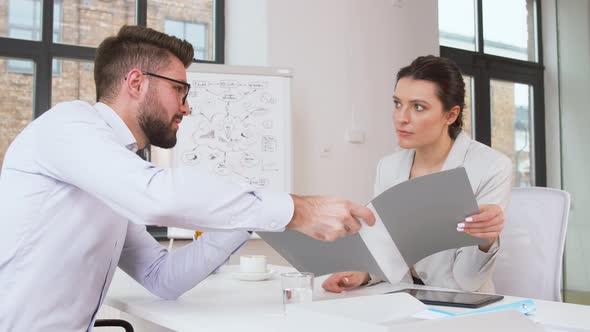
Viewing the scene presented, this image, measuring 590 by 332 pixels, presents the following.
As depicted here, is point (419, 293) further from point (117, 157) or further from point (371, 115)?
point (371, 115)

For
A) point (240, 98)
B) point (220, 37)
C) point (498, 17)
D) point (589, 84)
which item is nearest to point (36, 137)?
point (240, 98)

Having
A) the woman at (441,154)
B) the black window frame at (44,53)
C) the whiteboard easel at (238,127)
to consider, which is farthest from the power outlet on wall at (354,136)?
the woman at (441,154)

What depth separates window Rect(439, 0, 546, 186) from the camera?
550cm

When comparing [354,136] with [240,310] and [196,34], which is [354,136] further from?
[240,310]

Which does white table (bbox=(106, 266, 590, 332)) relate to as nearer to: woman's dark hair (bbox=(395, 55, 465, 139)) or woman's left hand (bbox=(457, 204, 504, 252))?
woman's left hand (bbox=(457, 204, 504, 252))

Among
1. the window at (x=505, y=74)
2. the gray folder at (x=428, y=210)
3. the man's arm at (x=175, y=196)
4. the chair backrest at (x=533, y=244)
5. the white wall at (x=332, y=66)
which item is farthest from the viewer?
the window at (x=505, y=74)

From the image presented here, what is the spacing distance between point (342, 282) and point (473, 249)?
408 millimetres

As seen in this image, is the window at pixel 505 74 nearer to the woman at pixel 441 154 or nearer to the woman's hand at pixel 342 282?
the woman at pixel 441 154

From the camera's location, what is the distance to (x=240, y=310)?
137 cm

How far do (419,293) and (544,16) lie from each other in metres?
5.07

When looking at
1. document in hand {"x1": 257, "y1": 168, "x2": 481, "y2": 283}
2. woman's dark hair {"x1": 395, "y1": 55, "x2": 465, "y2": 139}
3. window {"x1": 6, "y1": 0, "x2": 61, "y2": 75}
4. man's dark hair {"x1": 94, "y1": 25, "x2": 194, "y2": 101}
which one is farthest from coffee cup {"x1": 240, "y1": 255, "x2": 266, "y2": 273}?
window {"x1": 6, "y1": 0, "x2": 61, "y2": 75}

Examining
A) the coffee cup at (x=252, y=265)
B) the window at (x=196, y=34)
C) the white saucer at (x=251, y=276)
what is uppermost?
the window at (x=196, y=34)

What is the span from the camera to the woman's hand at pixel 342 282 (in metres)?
1.69

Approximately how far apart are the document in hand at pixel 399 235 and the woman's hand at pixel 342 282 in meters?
0.07
